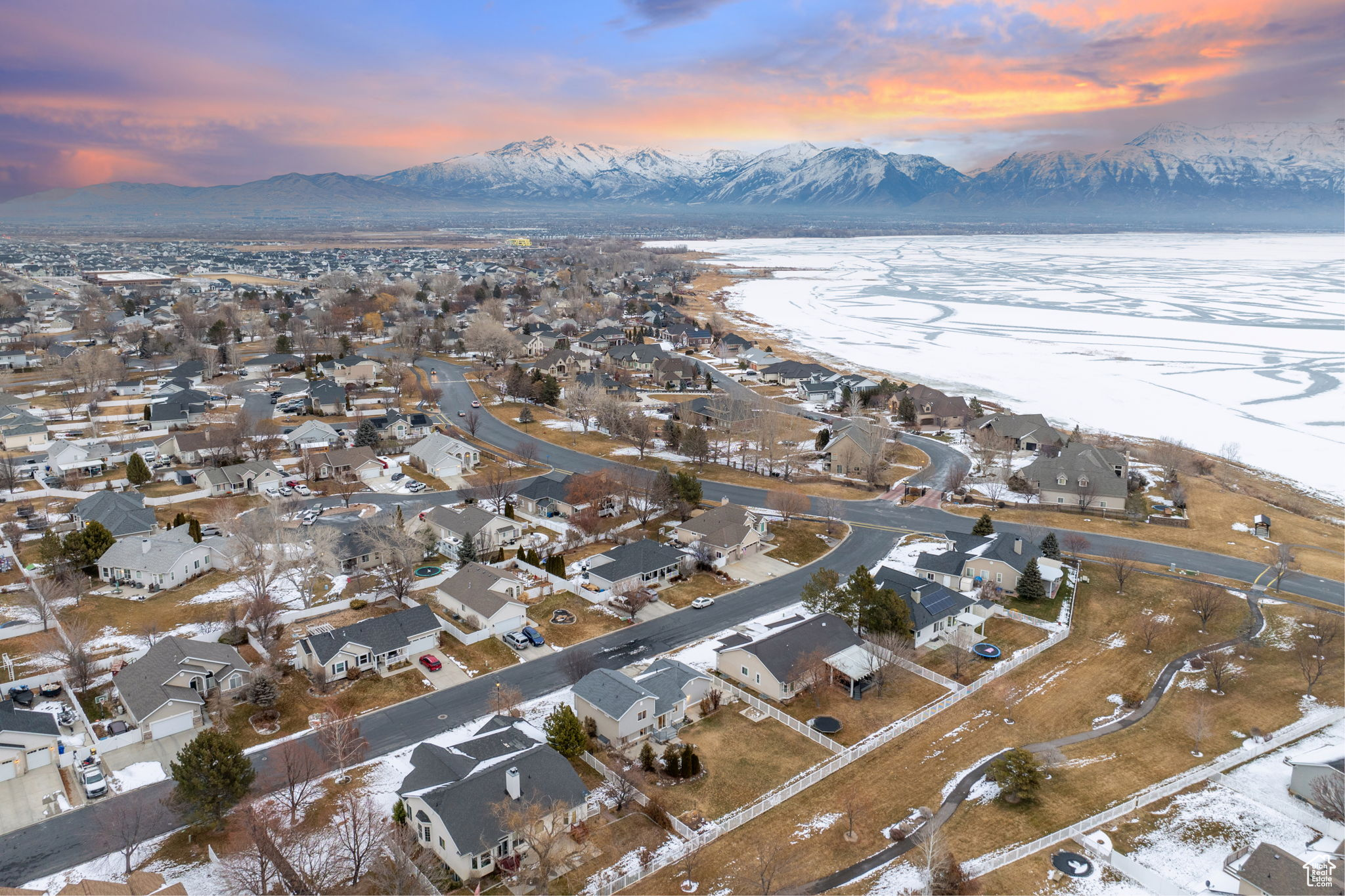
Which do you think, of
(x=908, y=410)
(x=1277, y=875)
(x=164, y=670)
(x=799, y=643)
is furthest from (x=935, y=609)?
(x=908, y=410)

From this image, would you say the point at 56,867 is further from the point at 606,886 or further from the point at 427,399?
the point at 427,399

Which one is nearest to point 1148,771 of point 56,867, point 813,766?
point 813,766

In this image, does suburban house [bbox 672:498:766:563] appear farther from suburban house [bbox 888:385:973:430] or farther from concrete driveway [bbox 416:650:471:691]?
suburban house [bbox 888:385:973:430]

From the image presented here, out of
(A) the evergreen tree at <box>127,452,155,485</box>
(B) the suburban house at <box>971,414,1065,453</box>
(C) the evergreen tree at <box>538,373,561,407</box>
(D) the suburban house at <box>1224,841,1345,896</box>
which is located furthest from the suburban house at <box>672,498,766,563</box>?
(A) the evergreen tree at <box>127,452,155,485</box>

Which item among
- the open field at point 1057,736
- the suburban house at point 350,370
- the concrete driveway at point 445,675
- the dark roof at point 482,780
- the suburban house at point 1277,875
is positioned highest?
the suburban house at point 350,370

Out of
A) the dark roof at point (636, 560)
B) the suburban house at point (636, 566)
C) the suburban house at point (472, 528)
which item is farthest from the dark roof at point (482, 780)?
the suburban house at point (472, 528)

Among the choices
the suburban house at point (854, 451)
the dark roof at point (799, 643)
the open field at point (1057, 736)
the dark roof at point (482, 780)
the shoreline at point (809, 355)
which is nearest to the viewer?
the dark roof at point (482, 780)

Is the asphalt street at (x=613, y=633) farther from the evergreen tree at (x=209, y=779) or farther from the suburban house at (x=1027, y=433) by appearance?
the suburban house at (x=1027, y=433)
